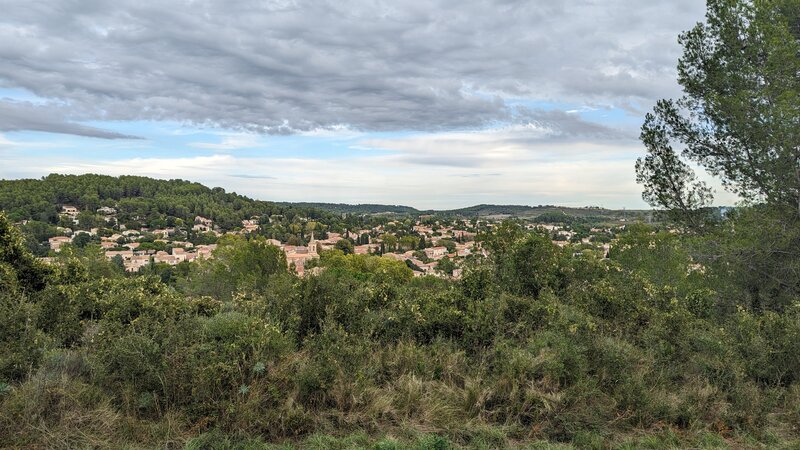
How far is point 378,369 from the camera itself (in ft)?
14.7

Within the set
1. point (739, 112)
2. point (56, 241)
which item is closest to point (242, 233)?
point (56, 241)

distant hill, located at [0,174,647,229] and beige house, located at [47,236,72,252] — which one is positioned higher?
distant hill, located at [0,174,647,229]

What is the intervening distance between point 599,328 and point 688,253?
204 inches

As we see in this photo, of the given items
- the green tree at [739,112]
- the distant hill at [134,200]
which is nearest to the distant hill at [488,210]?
the distant hill at [134,200]

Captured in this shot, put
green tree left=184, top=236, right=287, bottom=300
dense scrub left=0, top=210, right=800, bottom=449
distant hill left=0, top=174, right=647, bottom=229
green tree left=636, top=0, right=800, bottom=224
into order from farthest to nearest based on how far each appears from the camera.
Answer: distant hill left=0, top=174, right=647, bottom=229 < green tree left=184, top=236, right=287, bottom=300 < green tree left=636, top=0, right=800, bottom=224 < dense scrub left=0, top=210, right=800, bottom=449

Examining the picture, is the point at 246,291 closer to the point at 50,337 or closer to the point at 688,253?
Answer: the point at 50,337

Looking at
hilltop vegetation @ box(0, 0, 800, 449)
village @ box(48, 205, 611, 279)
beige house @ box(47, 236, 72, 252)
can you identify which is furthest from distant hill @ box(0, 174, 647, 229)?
hilltop vegetation @ box(0, 0, 800, 449)

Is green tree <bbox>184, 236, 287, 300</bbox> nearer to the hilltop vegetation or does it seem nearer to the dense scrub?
the hilltop vegetation

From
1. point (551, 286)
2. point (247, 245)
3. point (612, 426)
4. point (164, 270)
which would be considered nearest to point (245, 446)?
point (612, 426)

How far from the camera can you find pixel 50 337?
4.63 m

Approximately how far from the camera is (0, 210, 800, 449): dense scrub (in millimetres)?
3678

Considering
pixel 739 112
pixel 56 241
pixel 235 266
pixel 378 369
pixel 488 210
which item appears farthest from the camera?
pixel 488 210

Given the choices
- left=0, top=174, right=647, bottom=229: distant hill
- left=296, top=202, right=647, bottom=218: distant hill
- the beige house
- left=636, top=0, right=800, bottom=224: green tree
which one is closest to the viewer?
left=636, top=0, right=800, bottom=224: green tree

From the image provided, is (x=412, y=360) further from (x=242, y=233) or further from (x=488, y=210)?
(x=488, y=210)
